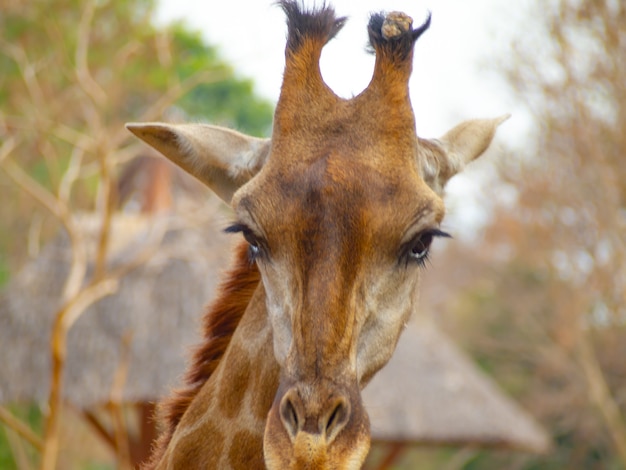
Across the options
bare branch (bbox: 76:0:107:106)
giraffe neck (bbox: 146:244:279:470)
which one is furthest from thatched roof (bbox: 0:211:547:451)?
giraffe neck (bbox: 146:244:279:470)

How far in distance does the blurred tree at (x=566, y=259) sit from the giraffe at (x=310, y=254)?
1683cm

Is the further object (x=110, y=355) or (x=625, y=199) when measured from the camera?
(x=625, y=199)

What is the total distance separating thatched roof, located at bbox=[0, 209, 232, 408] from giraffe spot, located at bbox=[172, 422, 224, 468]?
37.0 ft

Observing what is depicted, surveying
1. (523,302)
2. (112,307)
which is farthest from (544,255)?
(112,307)

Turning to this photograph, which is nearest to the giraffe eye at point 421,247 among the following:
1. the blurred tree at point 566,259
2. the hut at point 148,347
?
the hut at point 148,347

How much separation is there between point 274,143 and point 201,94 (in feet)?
81.2

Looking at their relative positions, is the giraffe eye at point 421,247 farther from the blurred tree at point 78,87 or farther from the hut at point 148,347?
the hut at point 148,347

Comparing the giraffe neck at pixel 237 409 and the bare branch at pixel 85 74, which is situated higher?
the bare branch at pixel 85 74

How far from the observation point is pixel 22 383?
15.7 metres

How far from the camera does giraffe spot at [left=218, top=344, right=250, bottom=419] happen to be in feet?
12.5

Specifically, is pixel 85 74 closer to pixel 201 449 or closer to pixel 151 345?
pixel 151 345

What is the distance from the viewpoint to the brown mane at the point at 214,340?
4266 mm

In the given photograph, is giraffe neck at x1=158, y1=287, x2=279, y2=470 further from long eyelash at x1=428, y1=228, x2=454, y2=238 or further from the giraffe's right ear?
long eyelash at x1=428, y1=228, x2=454, y2=238

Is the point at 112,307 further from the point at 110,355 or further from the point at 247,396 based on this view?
the point at 247,396
